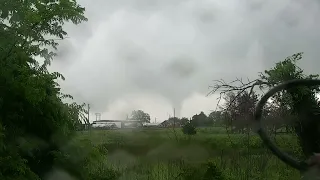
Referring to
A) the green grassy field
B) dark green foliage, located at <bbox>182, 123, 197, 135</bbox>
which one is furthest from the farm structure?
dark green foliage, located at <bbox>182, 123, 197, 135</bbox>

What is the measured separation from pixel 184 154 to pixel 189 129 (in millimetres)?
1966

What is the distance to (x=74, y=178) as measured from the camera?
7102 mm

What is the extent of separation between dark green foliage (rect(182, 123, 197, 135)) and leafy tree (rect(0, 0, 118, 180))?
3.77m

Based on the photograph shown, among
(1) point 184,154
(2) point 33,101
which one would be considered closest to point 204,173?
(1) point 184,154

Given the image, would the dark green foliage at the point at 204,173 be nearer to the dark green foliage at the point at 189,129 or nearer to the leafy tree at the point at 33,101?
the leafy tree at the point at 33,101

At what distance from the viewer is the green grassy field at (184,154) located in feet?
30.5

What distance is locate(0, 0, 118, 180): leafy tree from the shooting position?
6.11 metres

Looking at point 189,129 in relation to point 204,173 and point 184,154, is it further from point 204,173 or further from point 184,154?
point 204,173

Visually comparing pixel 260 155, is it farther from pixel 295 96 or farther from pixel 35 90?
pixel 35 90

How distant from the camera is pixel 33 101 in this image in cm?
620

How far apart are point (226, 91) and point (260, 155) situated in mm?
Result: 3404

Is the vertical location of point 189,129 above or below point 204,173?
above

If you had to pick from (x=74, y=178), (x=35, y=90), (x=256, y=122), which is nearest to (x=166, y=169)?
(x=74, y=178)

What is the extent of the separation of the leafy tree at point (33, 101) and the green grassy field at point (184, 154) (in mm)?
972
